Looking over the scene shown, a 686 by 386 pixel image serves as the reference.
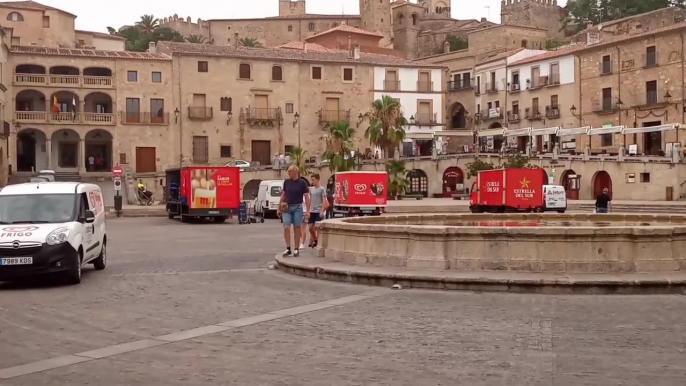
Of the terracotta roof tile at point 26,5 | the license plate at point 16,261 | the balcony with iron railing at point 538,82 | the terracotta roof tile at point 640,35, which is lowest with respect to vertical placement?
the license plate at point 16,261

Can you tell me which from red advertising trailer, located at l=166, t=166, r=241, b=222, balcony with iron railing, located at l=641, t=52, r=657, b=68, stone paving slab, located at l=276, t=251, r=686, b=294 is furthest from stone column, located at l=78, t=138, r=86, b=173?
stone paving slab, located at l=276, t=251, r=686, b=294

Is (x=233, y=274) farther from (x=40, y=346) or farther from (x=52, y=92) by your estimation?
(x=52, y=92)

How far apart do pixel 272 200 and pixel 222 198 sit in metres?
4.26

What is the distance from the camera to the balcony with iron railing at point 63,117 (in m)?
54.3

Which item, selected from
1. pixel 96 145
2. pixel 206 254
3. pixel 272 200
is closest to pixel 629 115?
pixel 272 200

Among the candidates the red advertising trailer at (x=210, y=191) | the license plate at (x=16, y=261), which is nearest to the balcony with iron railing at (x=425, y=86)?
the red advertising trailer at (x=210, y=191)

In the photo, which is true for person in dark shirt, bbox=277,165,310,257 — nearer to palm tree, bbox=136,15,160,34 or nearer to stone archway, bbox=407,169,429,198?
stone archway, bbox=407,169,429,198

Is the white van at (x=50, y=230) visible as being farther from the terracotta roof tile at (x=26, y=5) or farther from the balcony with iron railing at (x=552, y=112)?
the terracotta roof tile at (x=26, y=5)

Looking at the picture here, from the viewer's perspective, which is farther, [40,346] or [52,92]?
[52,92]

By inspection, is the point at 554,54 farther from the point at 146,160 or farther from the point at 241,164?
the point at 146,160

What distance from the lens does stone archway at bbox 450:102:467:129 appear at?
74.9 m

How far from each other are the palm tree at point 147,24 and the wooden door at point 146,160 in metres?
41.1

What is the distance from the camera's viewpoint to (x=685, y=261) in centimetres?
1129

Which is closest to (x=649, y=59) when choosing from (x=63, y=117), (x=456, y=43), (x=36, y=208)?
(x=63, y=117)
